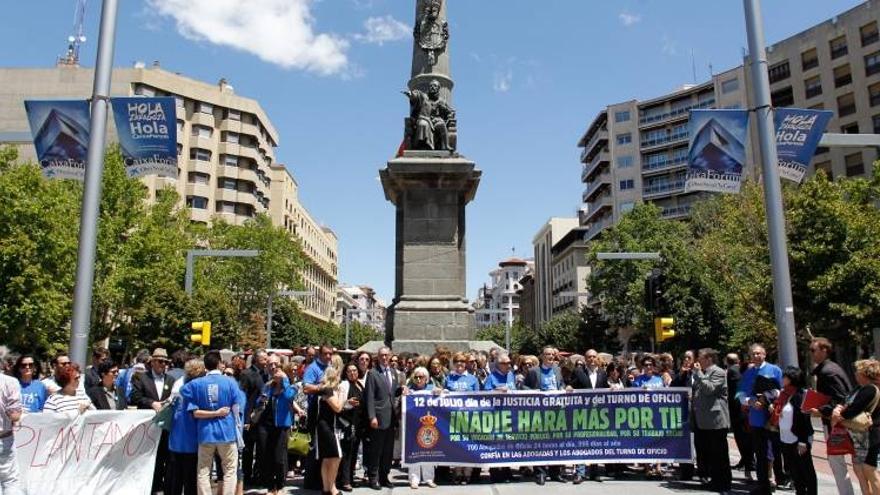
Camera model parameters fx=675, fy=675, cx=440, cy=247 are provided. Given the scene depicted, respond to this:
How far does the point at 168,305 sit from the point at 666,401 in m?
35.9

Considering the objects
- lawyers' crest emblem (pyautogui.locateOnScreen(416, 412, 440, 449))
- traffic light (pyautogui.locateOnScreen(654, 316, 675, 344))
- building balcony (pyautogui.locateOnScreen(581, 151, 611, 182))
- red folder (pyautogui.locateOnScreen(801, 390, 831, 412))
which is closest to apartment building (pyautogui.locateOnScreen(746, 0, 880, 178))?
building balcony (pyautogui.locateOnScreen(581, 151, 611, 182))

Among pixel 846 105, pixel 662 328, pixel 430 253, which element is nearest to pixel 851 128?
pixel 846 105

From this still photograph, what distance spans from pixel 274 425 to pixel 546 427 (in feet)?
12.2

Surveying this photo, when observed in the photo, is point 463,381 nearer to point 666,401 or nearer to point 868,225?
point 666,401

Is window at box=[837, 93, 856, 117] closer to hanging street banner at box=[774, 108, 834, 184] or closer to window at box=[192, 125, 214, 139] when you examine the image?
hanging street banner at box=[774, 108, 834, 184]

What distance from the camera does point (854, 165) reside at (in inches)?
1983

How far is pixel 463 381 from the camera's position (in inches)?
395

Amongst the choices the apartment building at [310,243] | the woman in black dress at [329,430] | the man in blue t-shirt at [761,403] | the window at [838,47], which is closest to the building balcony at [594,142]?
the window at [838,47]

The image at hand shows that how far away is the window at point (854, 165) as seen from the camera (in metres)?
49.8

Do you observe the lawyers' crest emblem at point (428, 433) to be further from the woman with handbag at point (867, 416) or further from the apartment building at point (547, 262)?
the apartment building at point (547, 262)

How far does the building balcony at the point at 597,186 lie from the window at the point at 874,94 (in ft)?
103

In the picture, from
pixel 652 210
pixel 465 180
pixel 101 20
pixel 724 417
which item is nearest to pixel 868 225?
pixel 465 180

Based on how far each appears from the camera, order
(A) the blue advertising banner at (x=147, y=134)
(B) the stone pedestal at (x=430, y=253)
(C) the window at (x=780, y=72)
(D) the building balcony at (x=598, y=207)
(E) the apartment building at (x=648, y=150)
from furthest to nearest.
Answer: (D) the building balcony at (x=598, y=207)
(E) the apartment building at (x=648, y=150)
(C) the window at (x=780, y=72)
(B) the stone pedestal at (x=430, y=253)
(A) the blue advertising banner at (x=147, y=134)

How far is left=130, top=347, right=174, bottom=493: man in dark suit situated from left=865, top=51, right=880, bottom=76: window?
5579cm
